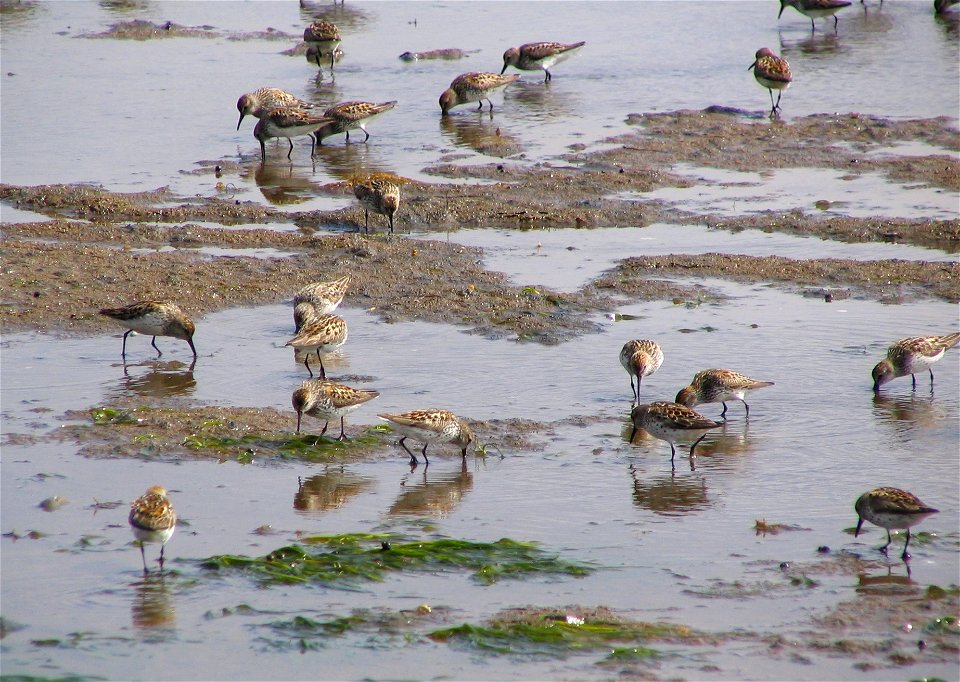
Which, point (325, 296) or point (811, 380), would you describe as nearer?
point (811, 380)

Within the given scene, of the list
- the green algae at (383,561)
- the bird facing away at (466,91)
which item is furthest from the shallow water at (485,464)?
the bird facing away at (466,91)

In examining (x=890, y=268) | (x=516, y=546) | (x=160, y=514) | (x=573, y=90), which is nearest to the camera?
(x=160, y=514)

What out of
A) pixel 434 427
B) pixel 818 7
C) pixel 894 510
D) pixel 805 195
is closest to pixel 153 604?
pixel 434 427

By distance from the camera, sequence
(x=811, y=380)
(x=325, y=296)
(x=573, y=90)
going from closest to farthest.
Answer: (x=811, y=380)
(x=325, y=296)
(x=573, y=90)

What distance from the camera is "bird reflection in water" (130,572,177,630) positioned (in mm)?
7719

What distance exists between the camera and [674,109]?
23281mm

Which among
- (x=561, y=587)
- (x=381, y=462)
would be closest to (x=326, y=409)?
(x=381, y=462)

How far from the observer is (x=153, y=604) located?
26.0 ft

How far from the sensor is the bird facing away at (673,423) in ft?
34.5

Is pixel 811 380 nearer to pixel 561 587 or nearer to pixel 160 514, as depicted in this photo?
pixel 561 587

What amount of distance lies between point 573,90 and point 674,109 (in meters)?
2.87

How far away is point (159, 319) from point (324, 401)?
2.70 meters

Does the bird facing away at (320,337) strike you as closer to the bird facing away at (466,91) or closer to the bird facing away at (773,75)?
the bird facing away at (466,91)

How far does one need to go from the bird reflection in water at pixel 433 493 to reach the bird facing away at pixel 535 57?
17.2m
